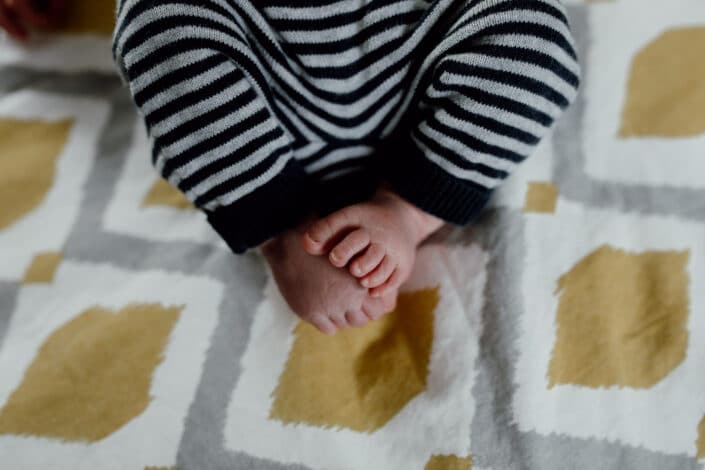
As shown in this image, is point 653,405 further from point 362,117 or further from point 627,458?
point 362,117

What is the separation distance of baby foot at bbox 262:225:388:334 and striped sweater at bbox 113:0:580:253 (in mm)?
25

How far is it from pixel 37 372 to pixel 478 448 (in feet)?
1.11

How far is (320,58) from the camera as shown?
52 centimetres

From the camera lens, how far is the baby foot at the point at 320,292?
0.53m

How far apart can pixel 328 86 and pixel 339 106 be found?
0.02 m

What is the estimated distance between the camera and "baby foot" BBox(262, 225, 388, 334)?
1.74 feet

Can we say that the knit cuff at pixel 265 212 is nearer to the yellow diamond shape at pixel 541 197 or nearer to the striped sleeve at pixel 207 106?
the striped sleeve at pixel 207 106

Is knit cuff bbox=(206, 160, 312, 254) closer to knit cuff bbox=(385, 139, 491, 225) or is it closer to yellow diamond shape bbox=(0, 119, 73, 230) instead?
knit cuff bbox=(385, 139, 491, 225)

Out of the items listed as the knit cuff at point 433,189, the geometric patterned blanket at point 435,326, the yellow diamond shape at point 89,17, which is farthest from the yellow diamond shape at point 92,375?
the yellow diamond shape at point 89,17

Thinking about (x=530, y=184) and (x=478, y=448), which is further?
(x=530, y=184)

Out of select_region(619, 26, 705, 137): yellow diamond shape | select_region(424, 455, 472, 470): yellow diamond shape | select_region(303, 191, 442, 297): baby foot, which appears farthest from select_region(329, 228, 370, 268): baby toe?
select_region(619, 26, 705, 137): yellow diamond shape

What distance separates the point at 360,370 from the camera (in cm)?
56

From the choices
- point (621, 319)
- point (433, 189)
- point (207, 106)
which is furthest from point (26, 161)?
point (621, 319)

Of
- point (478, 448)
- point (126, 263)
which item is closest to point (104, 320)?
point (126, 263)
